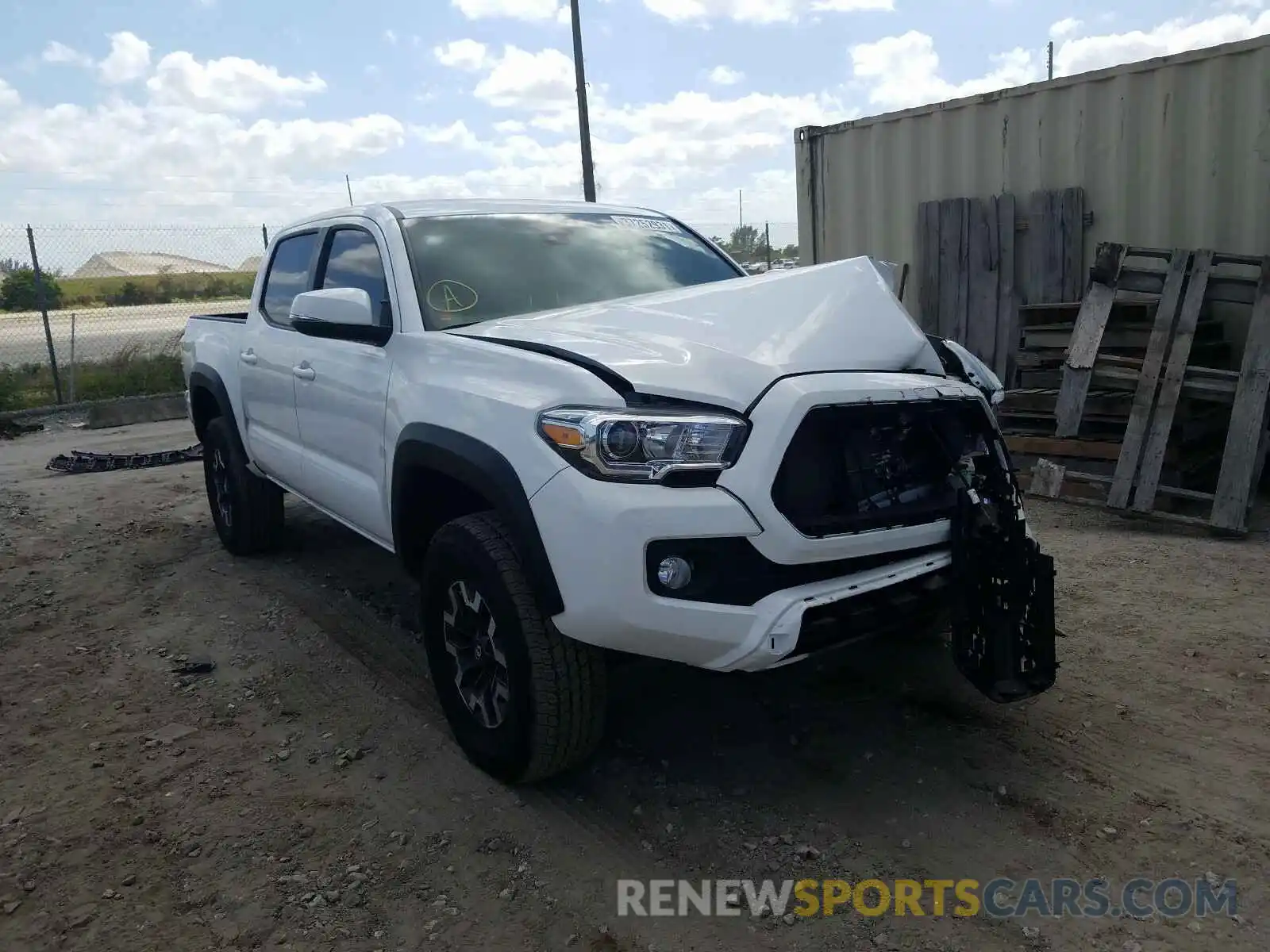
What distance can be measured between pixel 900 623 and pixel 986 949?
0.83m

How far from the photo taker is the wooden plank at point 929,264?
26.7ft

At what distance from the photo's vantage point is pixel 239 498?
18.7 ft

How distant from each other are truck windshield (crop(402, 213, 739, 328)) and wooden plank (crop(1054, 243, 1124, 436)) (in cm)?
299

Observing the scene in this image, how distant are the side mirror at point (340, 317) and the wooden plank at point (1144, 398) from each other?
4.43 meters

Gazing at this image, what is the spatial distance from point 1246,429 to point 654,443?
455cm

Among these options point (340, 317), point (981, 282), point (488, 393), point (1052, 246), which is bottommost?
point (488, 393)

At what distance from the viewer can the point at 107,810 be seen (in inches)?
124

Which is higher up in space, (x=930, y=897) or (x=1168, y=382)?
(x=1168, y=382)

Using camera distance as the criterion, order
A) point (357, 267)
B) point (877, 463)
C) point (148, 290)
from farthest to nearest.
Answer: point (148, 290) < point (357, 267) < point (877, 463)

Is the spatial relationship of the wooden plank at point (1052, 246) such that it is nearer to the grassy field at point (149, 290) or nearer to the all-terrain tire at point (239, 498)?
the all-terrain tire at point (239, 498)

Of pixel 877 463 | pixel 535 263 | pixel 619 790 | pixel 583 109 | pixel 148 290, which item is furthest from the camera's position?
pixel 148 290

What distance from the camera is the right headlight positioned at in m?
2.61

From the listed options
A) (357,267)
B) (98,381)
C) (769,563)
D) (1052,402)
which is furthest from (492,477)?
(98,381)

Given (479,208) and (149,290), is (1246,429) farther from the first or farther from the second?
(149,290)
